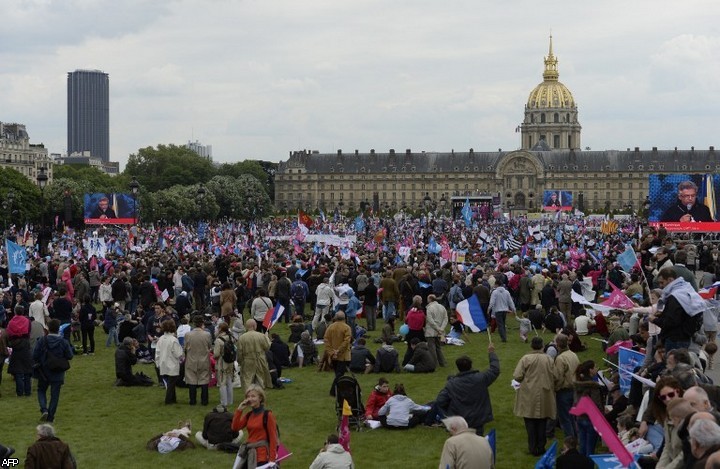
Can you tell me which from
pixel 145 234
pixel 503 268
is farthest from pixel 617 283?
pixel 145 234

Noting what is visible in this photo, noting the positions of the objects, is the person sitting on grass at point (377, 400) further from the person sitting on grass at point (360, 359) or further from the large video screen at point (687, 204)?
the large video screen at point (687, 204)

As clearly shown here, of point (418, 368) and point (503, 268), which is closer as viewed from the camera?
point (418, 368)

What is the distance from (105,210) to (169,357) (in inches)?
2202

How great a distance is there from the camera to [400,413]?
13.7m

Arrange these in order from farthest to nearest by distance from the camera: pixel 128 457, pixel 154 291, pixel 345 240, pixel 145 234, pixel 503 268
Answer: pixel 145 234 → pixel 345 240 → pixel 503 268 → pixel 154 291 → pixel 128 457

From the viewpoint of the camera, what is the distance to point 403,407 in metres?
13.7

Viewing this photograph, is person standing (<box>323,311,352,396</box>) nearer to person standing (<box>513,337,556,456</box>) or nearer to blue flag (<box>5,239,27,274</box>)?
person standing (<box>513,337,556,456</box>)

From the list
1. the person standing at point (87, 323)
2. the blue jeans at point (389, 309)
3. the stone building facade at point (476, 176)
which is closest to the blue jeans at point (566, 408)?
the person standing at point (87, 323)

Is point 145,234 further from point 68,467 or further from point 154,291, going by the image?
point 68,467

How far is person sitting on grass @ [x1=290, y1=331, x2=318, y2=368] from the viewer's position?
728 inches

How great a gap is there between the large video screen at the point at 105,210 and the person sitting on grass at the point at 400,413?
186ft

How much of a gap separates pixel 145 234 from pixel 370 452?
4543 centimetres

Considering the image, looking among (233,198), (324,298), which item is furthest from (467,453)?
(233,198)

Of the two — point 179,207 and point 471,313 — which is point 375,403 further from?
point 179,207
